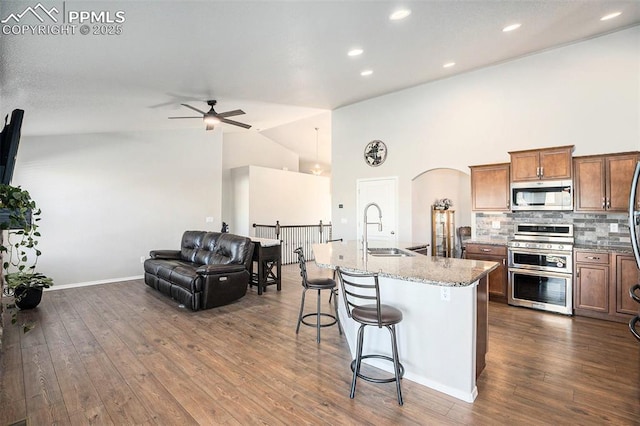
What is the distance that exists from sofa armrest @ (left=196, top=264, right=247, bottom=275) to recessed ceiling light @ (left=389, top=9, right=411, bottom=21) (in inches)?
151

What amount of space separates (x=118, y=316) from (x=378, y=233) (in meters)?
4.79

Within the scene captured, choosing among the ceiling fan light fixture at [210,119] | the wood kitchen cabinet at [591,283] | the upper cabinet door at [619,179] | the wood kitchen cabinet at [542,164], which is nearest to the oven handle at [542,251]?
the wood kitchen cabinet at [591,283]

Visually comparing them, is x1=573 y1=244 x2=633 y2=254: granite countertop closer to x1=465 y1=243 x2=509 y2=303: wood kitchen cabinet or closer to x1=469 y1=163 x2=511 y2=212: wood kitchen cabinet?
x1=465 y1=243 x2=509 y2=303: wood kitchen cabinet

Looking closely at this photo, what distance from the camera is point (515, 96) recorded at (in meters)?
4.85

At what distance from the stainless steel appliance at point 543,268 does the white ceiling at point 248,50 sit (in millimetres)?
2710

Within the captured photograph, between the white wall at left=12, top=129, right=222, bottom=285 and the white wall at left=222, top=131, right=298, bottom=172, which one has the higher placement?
the white wall at left=222, top=131, right=298, bottom=172

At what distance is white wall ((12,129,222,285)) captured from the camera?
553cm

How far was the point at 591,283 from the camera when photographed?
402 centimetres

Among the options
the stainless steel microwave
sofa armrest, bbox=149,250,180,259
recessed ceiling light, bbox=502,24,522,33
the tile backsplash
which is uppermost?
recessed ceiling light, bbox=502,24,522,33

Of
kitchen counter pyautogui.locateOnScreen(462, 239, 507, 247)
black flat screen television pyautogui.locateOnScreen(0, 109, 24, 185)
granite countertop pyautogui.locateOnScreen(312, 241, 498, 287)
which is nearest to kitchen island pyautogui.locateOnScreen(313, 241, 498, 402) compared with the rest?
granite countertop pyautogui.locateOnScreen(312, 241, 498, 287)

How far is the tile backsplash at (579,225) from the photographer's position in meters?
4.18

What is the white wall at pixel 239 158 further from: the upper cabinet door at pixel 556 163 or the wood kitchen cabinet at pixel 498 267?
the upper cabinet door at pixel 556 163

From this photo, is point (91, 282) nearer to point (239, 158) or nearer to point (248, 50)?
point (239, 158)

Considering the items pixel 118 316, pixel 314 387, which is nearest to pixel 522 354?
pixel 314 387
